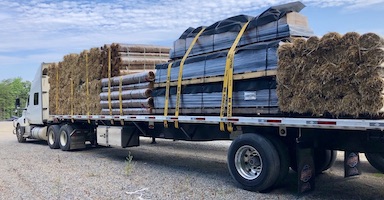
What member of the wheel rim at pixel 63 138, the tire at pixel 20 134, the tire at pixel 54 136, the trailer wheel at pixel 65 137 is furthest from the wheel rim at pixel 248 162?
the tire at pixel 20 134

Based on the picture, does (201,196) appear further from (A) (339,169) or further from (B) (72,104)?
(B) (72,104)

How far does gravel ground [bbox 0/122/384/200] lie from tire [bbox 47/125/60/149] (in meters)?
1.46

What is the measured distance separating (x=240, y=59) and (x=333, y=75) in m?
2.01

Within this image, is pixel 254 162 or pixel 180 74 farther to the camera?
pixel 180 74

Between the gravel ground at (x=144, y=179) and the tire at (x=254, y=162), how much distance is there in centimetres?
21

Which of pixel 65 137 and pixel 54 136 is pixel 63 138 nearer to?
pixel 65 137

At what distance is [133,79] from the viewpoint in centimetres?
1048

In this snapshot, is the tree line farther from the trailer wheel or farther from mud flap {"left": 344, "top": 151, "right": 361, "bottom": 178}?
mud flap {"left": 344, "top": 151, "right": 361, "bottom": 178}

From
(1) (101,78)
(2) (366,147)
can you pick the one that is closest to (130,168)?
(1) (101,78)

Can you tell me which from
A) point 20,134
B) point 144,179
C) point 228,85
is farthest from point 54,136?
point 228,85

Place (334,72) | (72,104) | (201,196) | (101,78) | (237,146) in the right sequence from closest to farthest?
1. (334,72)
2. (201,196)
3. (237,146)
4. (101,78)
5. (72,104)

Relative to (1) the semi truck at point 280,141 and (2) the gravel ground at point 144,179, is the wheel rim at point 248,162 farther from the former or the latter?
(2) the gravel ground at point 144,179

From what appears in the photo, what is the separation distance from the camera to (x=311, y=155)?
6992 mm

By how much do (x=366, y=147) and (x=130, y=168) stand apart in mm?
5901
